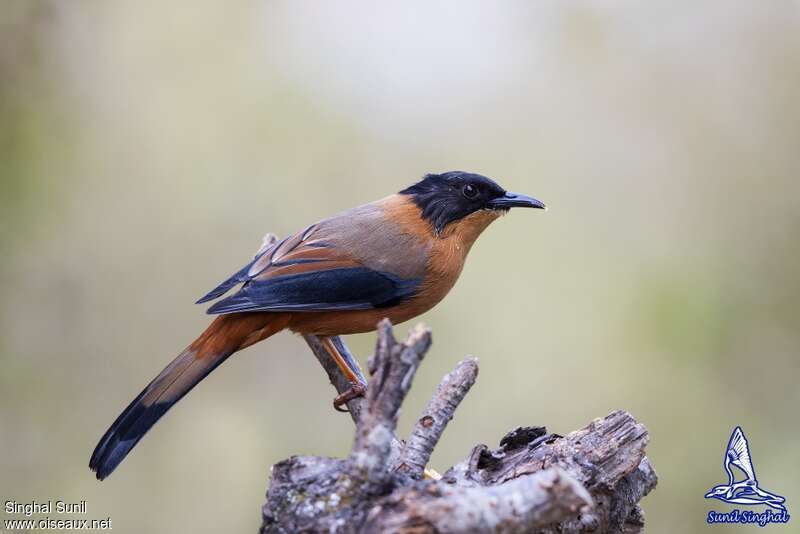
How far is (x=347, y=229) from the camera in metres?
4.56

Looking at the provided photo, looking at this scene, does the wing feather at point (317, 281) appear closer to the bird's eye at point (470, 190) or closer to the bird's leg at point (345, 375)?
the bird's leg at point (345, 375)

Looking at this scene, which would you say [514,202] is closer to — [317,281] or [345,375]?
[317,281]

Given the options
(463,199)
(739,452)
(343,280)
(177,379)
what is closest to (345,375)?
(343,280)

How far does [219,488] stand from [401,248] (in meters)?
2.53

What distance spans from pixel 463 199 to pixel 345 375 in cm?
122

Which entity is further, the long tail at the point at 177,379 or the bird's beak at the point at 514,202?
the bird's beak at the point at 514,202

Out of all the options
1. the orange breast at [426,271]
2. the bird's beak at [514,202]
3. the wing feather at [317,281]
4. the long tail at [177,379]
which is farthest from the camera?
the bird's beak at [514,202]

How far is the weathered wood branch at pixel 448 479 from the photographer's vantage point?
235 cm

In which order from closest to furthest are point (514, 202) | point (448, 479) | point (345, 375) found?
point (448, 479) < point (345, 375) < point (514, 202)

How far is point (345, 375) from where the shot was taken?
452cm

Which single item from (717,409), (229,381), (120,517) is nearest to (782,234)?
(717,409)

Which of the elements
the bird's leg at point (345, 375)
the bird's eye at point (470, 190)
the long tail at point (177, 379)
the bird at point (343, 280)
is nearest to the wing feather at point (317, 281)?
the bird at point (343, 280)

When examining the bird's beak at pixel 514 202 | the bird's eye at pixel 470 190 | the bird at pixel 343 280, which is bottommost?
the bird at pixel 343 280

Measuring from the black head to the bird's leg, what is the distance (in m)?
0.91
